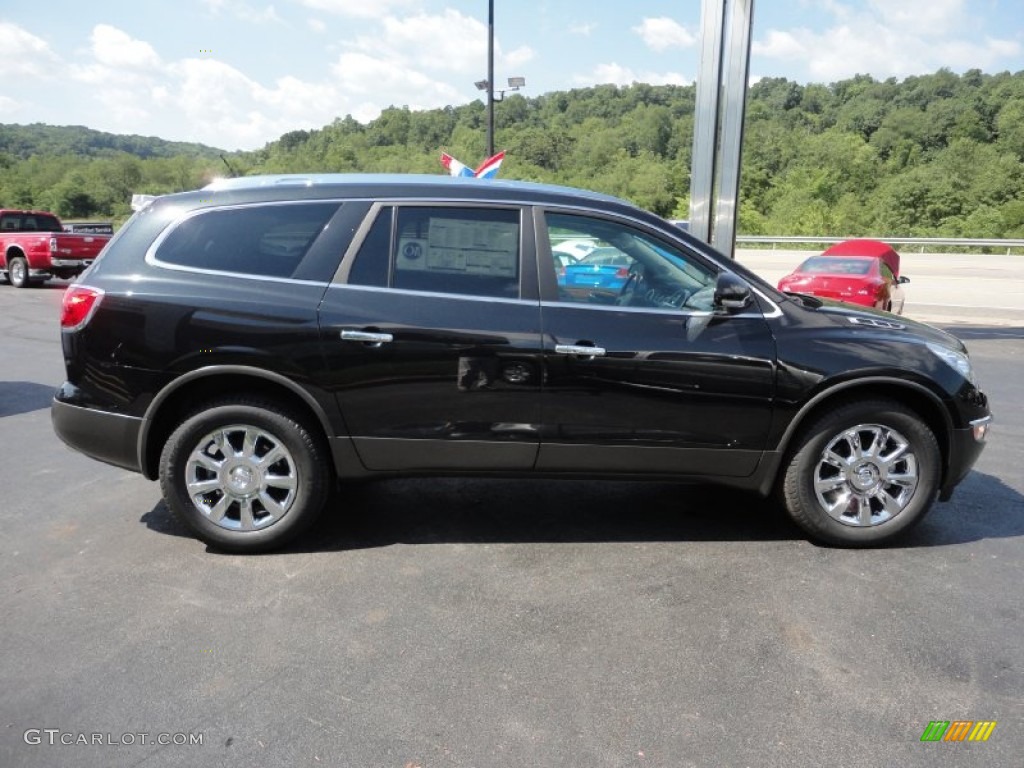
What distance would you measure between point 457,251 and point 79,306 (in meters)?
1.86

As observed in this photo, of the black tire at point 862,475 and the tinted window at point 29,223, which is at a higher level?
the tinted window at point 29,223

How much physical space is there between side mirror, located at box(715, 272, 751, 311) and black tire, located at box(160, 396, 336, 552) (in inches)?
81.7

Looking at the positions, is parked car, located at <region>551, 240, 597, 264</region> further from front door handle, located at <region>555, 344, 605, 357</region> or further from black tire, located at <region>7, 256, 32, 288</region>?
black tire, located at <region>7, 256, 32, 288</region>

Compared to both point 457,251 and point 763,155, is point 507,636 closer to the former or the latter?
point 457,251

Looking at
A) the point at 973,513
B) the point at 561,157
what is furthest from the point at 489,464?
the point at 561,157

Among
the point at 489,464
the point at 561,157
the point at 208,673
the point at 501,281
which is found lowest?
the point at 208,673

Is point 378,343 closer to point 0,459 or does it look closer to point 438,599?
point 438,599

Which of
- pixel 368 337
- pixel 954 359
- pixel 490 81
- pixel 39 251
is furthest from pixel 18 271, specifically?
pixel 954 359

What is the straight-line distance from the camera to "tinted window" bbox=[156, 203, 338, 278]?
12.9 feet

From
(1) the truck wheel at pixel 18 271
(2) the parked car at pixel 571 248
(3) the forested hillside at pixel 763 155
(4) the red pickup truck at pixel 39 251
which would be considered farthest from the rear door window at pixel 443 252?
(3) the forested hillside at pixel 763 155

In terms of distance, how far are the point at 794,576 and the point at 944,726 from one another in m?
1.16

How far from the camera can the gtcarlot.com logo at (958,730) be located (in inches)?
103

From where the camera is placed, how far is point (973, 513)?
468cm

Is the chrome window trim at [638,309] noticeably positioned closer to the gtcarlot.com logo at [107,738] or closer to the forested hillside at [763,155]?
the gtcarlot.com logo at [107,738]
